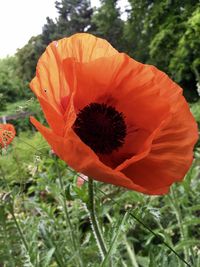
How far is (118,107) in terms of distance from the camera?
0.83 m

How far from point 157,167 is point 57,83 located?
0.18 m

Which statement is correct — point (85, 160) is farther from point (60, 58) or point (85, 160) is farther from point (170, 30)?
point (170, 30)

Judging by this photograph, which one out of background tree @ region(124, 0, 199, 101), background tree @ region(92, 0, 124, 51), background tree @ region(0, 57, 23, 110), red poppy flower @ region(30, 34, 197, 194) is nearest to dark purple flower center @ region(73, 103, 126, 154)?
red poppy flower @ region(30, 34, 197, 194)

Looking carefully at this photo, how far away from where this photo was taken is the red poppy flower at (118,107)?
71cm

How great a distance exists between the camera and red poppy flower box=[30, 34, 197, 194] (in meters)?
0.71

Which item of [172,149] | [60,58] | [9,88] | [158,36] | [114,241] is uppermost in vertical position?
[60,58]

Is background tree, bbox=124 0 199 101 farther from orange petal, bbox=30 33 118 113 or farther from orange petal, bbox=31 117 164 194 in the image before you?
orange petal, bbox=31 117 164 194

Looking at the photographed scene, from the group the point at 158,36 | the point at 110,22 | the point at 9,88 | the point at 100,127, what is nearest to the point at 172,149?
the point at 100,127

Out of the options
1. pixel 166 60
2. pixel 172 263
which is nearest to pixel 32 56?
pixel 166 60

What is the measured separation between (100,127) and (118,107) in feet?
0.25

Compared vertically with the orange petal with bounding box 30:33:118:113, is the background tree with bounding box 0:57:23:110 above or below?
below

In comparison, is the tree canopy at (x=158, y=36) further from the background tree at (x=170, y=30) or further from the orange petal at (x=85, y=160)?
the orange petal at (x=85, y=160)

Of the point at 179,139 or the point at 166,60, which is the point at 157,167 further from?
the point at 166,60

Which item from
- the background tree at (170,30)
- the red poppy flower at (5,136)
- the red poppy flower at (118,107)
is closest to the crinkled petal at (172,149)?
the red poppy flower at (118,107)
